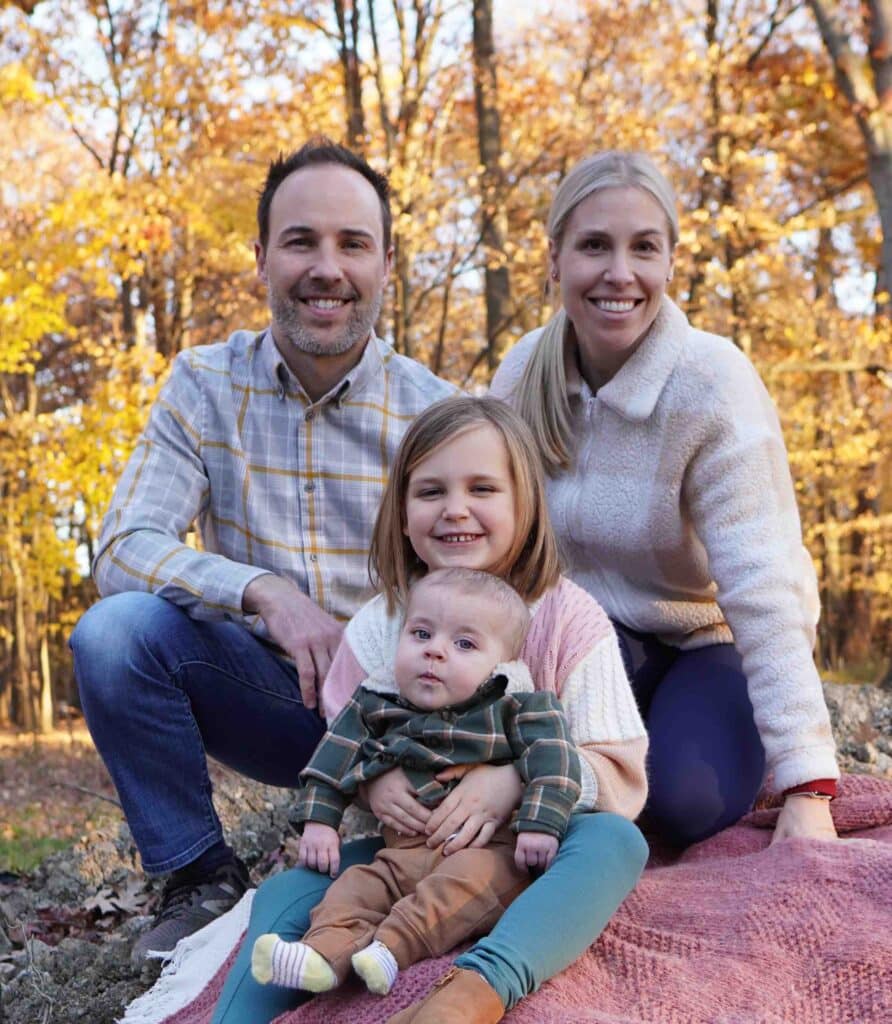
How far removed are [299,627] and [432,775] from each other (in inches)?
28.4

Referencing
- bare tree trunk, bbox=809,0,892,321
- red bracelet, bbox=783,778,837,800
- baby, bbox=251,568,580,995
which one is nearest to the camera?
baby, bbox=251,568,580,995

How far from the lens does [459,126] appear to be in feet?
38.1

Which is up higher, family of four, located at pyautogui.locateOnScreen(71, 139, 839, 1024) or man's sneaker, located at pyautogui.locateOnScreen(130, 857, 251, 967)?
family of four, located at pyautogui.locateOnScreen(71, 139, 839, 1024)

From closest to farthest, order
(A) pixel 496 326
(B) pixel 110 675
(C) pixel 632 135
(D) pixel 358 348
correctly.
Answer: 1. (B) pixel 110 675
2. (D) pixel 358 348
3. (A) pixel 496 326
4. (C) pixel 632 135

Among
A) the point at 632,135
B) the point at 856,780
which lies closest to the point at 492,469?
the point at 856,780

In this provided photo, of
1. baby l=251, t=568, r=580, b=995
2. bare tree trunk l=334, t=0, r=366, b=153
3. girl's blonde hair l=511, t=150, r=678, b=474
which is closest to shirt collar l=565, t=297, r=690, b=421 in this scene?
girl's blonde hair l=511, t=150, r=678, b=474

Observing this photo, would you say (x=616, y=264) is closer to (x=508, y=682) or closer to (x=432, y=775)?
(x=508, y=682)

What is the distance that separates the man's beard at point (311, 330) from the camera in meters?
3.38

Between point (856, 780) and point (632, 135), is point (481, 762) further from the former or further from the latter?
point (632, 135)

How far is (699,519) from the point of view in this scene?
3.10 m

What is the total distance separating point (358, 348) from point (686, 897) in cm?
183

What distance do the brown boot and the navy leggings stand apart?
118 cm

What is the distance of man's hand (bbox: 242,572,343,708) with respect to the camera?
280cm

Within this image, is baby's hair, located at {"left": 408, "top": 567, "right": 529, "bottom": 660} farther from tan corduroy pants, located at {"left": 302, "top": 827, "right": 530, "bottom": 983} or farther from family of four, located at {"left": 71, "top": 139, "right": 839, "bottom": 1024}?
tan corduroy pants, located at {"left": 302, "top": 827, "right": 530, "bottom": 983}
